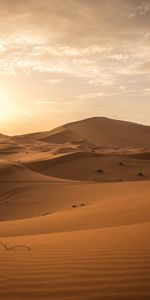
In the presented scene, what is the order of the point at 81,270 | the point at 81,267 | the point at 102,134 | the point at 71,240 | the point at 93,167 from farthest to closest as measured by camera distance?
the point at 102,134 < the point at 93,167 < the point at 71,240 < the point at 81,267 < the point at 81,270

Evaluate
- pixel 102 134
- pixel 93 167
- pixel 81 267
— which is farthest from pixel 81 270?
pixel 102 134

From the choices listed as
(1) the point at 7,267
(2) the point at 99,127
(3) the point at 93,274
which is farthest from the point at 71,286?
(2) the point at 99,127

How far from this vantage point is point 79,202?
13.6 metres

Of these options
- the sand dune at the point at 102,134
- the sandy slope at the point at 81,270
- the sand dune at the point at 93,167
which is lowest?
the sandy slope at the point at 81,270

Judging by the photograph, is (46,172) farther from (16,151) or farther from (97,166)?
(16,151)

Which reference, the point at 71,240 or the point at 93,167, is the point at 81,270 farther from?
the point at 93,167

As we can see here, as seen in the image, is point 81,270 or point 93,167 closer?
point 81,270

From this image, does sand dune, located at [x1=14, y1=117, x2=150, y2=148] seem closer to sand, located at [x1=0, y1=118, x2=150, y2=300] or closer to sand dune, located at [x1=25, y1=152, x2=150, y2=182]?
sand dune, located at [x1=25, y1=152, x2=150, y2=182]

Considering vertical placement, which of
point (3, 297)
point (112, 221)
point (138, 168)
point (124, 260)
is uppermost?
point (138, 168)

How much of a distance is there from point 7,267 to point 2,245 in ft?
4.85

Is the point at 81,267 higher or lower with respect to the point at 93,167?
lower

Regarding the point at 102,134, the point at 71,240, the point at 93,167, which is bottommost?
the point at 71,240

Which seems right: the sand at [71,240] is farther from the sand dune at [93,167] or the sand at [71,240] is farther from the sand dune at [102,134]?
the sand dune at [102,134]

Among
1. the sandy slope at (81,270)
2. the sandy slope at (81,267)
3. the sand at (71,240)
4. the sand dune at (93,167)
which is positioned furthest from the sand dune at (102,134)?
the sandy slope at (81,270)
